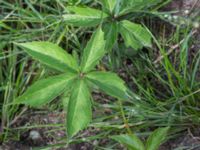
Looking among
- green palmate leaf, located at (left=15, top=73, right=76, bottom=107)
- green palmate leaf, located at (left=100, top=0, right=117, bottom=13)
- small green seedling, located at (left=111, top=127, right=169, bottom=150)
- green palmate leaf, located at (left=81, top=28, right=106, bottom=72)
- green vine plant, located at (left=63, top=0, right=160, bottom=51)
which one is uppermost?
green palmate leaf, located at (left=100, top=0, right=117, bottom=13)

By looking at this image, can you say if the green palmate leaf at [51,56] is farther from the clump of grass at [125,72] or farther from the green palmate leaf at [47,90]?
the clump of grass at [125,72]

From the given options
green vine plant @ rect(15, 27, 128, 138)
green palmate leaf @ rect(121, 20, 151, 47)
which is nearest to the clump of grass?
green palmate leaf @ rect(121, 20, 151, 47)

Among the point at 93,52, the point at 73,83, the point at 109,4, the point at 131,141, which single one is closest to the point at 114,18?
the point at 109,4

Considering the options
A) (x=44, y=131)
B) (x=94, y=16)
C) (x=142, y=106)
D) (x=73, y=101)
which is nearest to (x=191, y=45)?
(x=142, y=106)

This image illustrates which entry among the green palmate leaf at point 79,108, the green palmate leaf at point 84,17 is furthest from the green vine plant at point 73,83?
the green palmate leaf at point 84,17

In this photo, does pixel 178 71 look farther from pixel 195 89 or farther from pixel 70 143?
pixel 70 143

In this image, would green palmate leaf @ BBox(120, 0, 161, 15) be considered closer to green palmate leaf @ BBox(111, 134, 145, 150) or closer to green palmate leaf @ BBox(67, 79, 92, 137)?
green palmate leaf @ BBox(67, 79, 92, 137)
